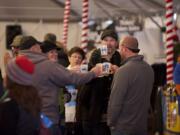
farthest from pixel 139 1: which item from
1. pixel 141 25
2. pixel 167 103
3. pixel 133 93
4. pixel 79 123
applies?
pixel 133 93

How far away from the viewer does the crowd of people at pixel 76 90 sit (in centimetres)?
405

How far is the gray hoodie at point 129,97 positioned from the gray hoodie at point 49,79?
20.1 inches

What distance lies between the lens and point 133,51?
20.0 ft

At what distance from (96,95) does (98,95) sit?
0.08 feet

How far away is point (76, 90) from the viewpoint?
23.4 feet

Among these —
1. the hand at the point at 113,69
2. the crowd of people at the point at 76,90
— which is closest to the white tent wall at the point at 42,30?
the crowd of people at the point at 76,90

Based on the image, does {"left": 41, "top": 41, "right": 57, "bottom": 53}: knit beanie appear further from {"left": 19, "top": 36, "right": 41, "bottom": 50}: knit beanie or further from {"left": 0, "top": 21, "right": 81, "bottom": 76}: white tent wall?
{"left": 0, "top": 21, "right": 81, "bottom": 76}: white tent wall

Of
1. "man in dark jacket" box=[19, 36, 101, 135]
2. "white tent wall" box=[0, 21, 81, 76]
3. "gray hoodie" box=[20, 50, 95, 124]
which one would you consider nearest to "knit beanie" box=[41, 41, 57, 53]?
"man in dark jacket" box=[19, 36, 101, 135]

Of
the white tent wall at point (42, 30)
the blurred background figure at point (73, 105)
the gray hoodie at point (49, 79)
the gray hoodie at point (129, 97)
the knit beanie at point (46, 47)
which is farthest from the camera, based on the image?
the white tent wall at point (42, 30)

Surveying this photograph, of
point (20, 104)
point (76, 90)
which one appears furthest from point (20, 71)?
point (76, 90)

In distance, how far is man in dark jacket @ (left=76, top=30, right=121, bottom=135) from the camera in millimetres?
6625

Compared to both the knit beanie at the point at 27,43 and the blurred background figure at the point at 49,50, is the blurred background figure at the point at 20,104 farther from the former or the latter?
the blurred background figure at the point at 49,50

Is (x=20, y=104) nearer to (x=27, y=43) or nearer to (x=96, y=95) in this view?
(x=27, y=43)

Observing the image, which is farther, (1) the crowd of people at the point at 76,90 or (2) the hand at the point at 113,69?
(2) the hand at the point at 113,69
